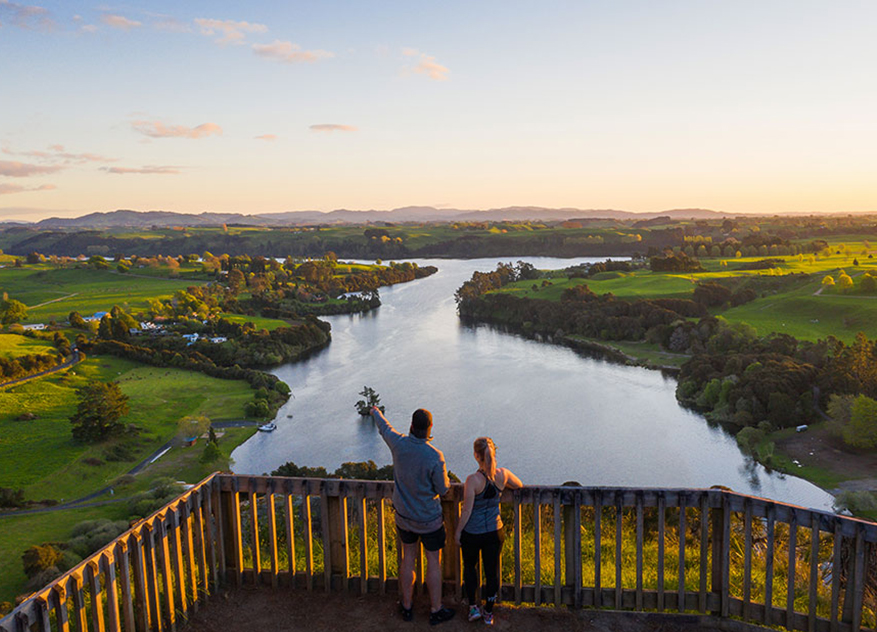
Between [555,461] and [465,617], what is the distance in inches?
1333

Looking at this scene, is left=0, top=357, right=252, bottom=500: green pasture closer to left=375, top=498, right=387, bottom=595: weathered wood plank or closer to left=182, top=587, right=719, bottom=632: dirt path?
left=182, top=587, right=719, bottom=632: dirt path

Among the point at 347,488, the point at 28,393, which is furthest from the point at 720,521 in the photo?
the point at 28,393

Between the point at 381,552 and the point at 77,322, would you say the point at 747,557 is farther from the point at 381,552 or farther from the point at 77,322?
the point at 77,322

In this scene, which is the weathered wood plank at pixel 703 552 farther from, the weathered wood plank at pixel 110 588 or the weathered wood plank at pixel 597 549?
the weathered wood plank at pixel 110 588

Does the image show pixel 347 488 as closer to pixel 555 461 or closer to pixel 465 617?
pixel 465 617

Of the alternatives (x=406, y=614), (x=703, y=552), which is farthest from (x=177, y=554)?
(x=703, y=552)

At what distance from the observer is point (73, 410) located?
161 feet

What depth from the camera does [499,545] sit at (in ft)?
22.7

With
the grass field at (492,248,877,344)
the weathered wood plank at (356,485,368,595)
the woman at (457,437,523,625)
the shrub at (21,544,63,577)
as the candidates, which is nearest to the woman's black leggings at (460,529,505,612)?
the woman at (457,437,523,625)

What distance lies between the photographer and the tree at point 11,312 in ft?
263

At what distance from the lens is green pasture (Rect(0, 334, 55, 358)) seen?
6302 centimetres

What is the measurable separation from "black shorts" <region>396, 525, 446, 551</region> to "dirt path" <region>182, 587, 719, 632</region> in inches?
34.1

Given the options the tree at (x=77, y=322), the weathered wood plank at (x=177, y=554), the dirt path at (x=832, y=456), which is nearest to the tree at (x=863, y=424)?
the dirt path at (x=832, y=456)

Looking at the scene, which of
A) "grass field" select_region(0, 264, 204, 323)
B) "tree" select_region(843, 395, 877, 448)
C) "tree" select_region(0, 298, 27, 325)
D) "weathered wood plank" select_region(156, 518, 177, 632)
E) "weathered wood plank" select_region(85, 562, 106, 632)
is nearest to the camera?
"weathered wood plank" select_region(85, 562, 106, 632)
